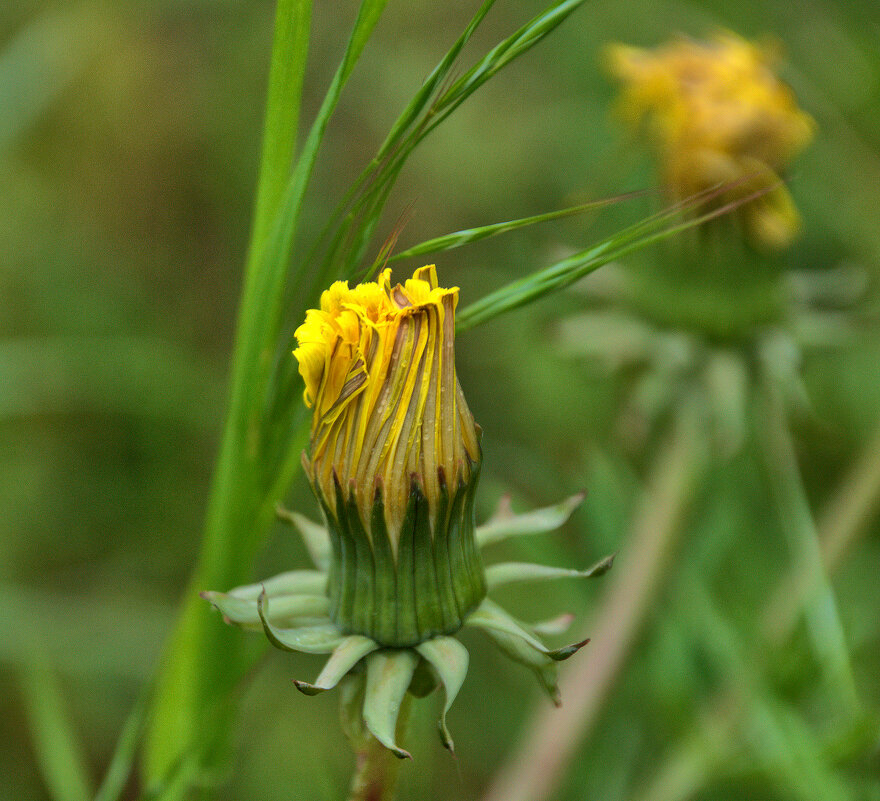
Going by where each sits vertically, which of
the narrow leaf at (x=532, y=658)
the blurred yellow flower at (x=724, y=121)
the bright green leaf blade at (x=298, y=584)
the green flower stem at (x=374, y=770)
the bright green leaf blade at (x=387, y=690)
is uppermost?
the blurred yellow flower at (x=724, y=121)

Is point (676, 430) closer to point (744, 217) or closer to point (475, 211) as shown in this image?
point (744, 217)

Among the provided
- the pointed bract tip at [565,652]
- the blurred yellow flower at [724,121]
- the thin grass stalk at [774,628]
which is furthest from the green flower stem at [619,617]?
the pointed bract tip at [565,652]

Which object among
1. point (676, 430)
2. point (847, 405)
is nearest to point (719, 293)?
point (676, 430)

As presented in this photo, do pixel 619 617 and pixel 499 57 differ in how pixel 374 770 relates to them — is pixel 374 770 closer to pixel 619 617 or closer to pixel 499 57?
pixel 499 57

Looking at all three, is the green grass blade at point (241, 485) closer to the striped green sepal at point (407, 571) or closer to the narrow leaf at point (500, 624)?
the striped green sepal at point (407, 571)

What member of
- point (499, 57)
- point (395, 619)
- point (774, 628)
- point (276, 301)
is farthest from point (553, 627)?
point (774, 628)

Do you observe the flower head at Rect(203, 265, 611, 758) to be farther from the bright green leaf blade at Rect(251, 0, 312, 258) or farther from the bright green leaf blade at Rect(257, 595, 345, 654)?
the bright green leaf blade at Rect(251, 0, 312, 258)

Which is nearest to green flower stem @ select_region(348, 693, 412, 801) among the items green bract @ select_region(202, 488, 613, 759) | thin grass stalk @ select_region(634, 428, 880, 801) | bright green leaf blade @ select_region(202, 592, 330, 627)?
green bract @ select_region(202, 488, 613, 759)
